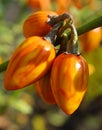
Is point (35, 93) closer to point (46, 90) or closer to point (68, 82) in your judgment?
point (46, 90)

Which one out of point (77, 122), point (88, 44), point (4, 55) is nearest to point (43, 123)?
point (77, 122)

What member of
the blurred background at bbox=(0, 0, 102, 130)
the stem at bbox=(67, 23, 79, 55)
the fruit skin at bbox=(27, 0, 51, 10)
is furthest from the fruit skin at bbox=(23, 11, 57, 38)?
the fruit skin at bbox=(27, 0, 51, 10)

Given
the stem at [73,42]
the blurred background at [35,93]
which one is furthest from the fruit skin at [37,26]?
the blurred background at [35,93]

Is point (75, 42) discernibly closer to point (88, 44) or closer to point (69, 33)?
point (69, 33)

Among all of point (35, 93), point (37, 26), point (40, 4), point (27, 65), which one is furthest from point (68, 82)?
point (35, 93)

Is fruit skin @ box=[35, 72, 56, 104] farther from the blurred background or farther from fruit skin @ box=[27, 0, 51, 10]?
fruit skin @ box=[27, 0, 51, 10]
